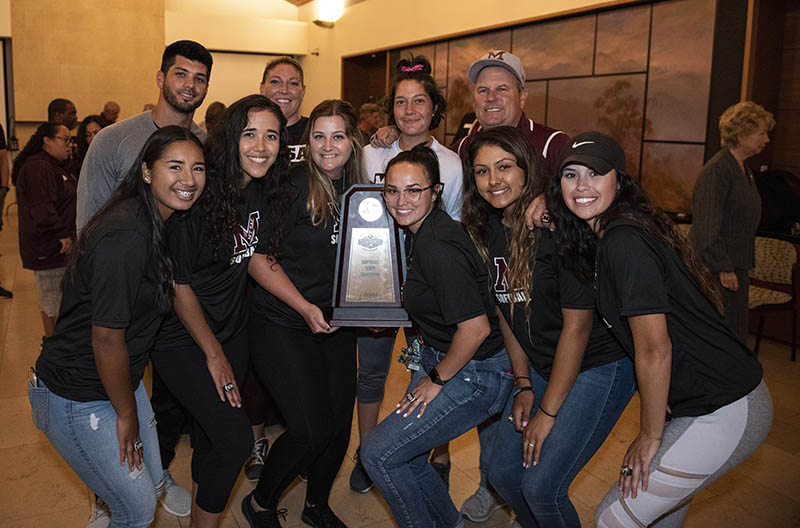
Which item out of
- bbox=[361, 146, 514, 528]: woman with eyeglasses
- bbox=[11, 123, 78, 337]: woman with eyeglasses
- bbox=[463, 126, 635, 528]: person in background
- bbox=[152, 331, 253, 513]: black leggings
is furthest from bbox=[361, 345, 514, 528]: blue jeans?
bbox=[11, 123, 78, 337]: woman with eyeglasses

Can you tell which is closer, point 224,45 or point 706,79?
point 706,79

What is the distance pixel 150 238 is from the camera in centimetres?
216

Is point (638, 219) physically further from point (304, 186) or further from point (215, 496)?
point (215, 496)

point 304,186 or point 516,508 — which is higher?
point 304,186

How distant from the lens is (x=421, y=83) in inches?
125

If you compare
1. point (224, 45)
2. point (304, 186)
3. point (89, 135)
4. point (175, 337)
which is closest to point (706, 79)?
point (304, 186)

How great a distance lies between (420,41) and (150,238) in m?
9.57

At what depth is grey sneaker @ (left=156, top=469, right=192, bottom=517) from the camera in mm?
3150

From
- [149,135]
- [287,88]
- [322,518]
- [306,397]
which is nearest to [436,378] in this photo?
[306,397]

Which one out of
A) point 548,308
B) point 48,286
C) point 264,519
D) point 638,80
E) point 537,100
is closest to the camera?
point 548,308

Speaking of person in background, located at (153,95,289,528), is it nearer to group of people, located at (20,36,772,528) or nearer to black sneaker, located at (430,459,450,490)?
group of people, located at (20,36,772,528)

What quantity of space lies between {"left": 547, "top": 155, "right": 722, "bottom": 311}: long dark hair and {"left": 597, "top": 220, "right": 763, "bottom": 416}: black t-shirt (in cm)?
4

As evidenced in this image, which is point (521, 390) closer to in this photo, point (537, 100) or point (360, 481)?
point (360, 481)

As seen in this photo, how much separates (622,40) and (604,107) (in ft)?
2.38
